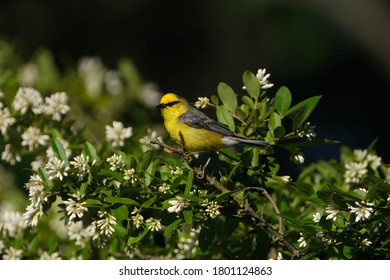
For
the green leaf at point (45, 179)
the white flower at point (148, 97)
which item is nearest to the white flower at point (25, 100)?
the green leaf at point (45, 179)

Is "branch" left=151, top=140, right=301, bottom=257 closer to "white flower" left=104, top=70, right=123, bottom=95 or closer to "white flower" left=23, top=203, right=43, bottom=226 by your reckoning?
"white flower" left=23, top=203, right=43, bottom=226

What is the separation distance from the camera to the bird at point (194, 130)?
8.87ft

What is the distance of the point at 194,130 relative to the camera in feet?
10.1

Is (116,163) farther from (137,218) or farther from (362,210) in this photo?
(362,210)

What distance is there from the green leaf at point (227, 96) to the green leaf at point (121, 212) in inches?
21.4

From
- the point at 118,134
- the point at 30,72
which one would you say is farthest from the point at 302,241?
the point at 30,72

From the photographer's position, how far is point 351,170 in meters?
2.87

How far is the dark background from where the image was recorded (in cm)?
906

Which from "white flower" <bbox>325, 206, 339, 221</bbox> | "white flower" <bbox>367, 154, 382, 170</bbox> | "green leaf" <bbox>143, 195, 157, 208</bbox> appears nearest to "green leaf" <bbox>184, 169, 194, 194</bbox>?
"green leaf" <bbox>143, 195, 157, 208</bbox>

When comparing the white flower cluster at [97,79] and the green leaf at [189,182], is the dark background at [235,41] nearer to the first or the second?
the white flower cluster at [97,79]

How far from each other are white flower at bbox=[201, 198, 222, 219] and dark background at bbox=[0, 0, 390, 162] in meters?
6.32
